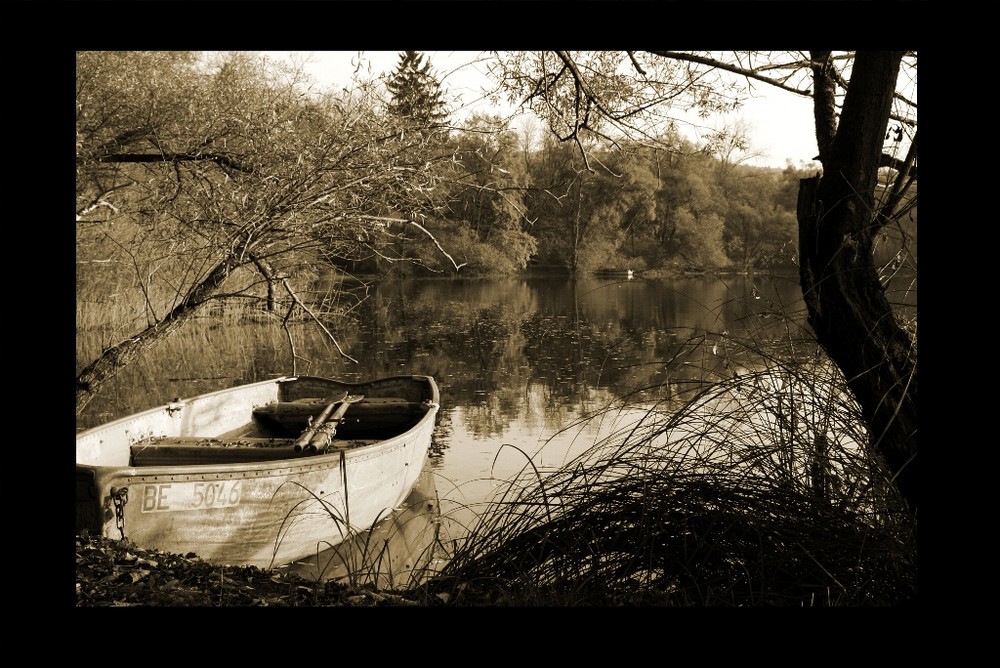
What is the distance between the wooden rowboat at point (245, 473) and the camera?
4.95m

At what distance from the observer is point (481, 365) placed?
16203 millimetres

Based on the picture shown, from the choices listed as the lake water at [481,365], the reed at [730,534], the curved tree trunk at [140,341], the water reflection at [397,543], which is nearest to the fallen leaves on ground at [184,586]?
the reed at [730,534]

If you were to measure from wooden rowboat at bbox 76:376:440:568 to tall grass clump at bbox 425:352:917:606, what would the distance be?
1.00 m

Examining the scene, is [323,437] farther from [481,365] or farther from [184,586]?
[481,365]

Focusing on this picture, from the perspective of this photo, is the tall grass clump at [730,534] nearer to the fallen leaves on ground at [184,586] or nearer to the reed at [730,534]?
the reed at [730,534]

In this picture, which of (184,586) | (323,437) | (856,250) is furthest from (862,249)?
(323,437)

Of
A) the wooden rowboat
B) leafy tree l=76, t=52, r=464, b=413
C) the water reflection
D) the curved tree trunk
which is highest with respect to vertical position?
leafy tree l=76, t=52, r=464, b=413

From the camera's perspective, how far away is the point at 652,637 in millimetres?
1393

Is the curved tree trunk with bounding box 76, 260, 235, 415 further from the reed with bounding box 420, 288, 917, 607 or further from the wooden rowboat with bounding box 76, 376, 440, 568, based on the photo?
the reed with bounding box 420, 288, 917, 607

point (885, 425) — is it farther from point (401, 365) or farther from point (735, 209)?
point (735, 209)

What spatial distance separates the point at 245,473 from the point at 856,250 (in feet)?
12.0

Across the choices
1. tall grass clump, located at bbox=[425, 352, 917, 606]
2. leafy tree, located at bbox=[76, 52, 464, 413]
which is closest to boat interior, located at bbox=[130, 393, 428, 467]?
leafy tree, located at bbox=[76, 52, 464, 413]

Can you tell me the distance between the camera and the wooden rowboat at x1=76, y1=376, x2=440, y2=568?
4949 millimetres

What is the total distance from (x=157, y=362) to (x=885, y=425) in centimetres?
1252
